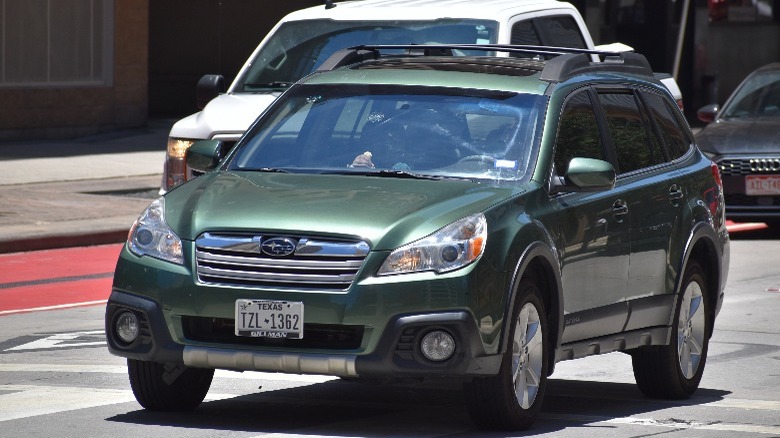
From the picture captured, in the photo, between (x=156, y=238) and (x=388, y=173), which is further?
(x=388, y=173)

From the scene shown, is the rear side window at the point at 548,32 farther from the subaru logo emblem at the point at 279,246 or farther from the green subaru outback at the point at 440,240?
the subaru logo emblem at the point at 279,246

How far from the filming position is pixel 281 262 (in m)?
7.65

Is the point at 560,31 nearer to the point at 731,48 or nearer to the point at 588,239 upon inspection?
the point at 588,239

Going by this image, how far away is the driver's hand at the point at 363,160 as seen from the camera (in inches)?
339

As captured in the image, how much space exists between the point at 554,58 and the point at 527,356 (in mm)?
1735

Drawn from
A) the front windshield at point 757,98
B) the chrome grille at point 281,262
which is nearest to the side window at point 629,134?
the chrome grille at point 281,262

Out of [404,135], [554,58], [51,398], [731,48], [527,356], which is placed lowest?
[731,48]

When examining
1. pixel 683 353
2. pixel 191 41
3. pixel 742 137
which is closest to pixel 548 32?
pixel 742 137

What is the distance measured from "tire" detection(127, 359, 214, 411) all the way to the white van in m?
5.06

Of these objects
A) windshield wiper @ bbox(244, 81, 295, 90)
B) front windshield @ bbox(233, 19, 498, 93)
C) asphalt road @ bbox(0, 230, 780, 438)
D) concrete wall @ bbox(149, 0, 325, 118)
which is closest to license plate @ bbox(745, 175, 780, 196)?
front windshield @ bbox(233, 19, 498, 93)

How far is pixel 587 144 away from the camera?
9.03 m

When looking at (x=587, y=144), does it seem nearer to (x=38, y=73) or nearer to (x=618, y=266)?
(x=618, y=266)

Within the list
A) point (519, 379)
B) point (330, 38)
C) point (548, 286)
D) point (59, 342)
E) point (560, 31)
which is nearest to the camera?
point (519, 379)

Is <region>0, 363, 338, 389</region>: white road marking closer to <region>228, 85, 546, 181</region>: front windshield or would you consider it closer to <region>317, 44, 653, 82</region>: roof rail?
<region>228, 85, 546, 181</region>: front windshield
